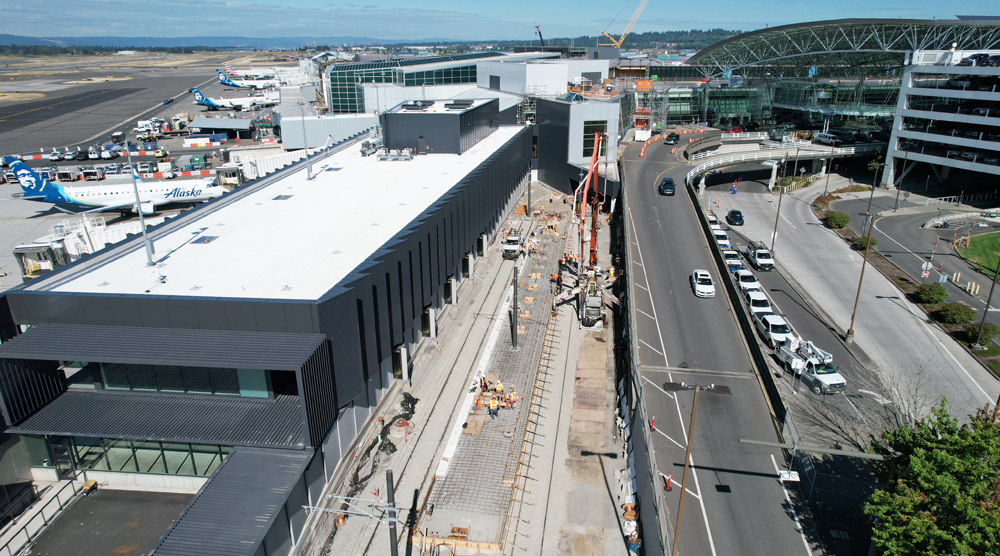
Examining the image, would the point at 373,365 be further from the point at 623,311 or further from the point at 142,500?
the point at 623,311

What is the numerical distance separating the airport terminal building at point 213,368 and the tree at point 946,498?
2141cm

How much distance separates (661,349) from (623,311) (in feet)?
30.3

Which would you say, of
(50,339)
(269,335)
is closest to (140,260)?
(50,339)

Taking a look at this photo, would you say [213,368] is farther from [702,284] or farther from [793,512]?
[702,284]

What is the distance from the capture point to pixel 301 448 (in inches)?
957

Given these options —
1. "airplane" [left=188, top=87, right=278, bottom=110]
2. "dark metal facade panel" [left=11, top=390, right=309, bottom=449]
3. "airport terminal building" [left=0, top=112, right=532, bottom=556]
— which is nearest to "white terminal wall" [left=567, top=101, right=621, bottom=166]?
"airport terminal building" [left=0, top=112, right=532, bottom=556]

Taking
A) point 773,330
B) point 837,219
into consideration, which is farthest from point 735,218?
point 773,330

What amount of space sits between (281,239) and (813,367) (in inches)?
1297

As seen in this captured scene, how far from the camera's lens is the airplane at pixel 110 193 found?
6669cm

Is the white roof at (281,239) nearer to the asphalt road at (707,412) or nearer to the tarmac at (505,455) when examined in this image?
the tarmac at (505,455)

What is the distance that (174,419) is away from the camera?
25.8 meters

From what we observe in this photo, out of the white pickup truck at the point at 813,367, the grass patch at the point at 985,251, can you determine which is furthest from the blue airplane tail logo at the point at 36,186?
the grass patch at the point at 985,251

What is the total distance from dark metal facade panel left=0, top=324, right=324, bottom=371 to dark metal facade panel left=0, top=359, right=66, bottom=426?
895mm

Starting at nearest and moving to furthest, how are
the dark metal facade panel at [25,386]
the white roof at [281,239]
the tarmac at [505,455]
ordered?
the dark metal facade panel at [25,386] < the tarmac at [505,455] < the white roof at [281,239]
